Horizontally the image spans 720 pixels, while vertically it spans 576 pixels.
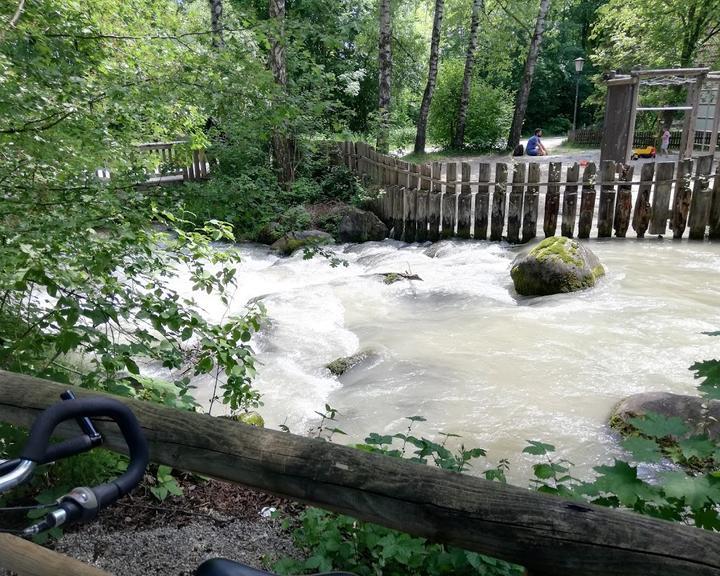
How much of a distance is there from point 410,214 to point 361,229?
116cm

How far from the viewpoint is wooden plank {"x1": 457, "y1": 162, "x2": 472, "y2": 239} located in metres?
11.2

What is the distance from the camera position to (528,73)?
2305 centimetres

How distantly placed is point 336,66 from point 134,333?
21158 millimetres

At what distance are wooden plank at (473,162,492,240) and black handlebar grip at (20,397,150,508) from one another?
10332mm

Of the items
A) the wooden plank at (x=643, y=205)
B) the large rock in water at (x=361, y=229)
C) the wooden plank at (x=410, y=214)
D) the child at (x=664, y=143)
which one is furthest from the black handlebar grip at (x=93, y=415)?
the child at (x=664, y=143)

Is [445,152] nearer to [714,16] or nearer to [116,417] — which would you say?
[714,16]

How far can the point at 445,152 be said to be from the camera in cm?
2570

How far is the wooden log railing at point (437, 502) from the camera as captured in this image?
137cm

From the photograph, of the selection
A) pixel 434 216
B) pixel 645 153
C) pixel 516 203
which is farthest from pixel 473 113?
pixel 516 203

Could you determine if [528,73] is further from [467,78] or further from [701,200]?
[701,200]

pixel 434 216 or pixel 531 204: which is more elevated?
pixel 531 204

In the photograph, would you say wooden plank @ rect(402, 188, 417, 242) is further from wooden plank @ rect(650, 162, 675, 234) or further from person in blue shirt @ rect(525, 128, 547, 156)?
person in blue shirt @ rect(525, 128, 547, 156)

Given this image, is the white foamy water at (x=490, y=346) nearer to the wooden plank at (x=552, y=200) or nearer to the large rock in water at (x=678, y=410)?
the large rock in water at (x=678, y=410)

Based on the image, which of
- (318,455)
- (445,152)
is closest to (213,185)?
(318,455)
